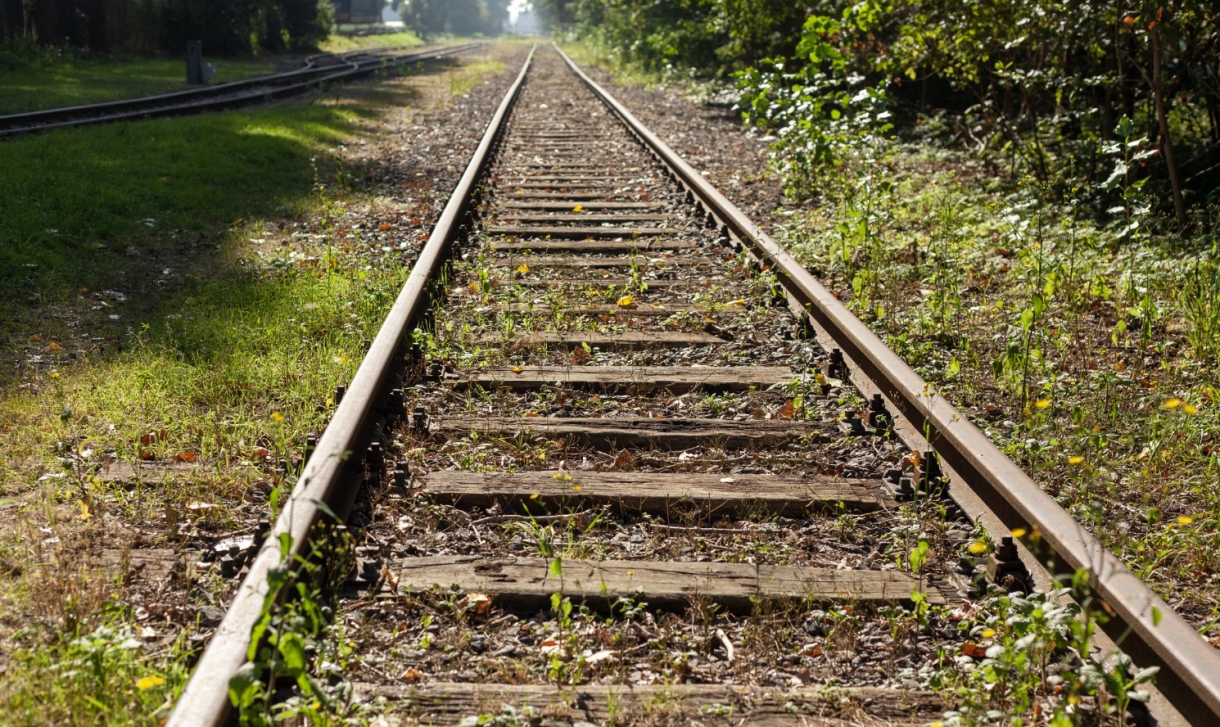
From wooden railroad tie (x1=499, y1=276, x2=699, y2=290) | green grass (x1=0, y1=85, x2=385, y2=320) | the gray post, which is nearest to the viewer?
wooden railroad tie (x1=499, y1=276, x2=699, y2=290)

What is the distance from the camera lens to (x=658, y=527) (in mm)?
3277

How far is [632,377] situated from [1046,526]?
6.85ft

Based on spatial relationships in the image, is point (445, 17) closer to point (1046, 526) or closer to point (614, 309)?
point (614, 309)

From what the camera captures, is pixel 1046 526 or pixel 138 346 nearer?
pixel 1046 526

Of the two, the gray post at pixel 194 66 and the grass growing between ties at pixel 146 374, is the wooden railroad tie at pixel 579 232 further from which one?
the gray post at pixel 194 66

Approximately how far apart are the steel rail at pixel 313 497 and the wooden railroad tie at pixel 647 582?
33 centimetres

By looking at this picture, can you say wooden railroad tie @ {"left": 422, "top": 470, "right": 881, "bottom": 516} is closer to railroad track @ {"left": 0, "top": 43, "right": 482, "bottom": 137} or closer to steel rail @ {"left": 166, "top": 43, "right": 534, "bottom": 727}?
steel rail @ {"left": 166, "top": 43, "right": 534, "bottom": 727}

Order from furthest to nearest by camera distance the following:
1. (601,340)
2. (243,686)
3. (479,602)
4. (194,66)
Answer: (194,66), (601,340), (479,602), (243,686)

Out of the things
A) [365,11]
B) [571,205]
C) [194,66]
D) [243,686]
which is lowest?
[243,686]

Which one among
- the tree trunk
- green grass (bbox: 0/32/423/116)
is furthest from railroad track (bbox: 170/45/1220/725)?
green grass (bbox: 0/32/423/116)

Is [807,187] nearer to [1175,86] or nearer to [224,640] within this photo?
[1175,86]

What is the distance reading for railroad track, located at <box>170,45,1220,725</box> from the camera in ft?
7.95

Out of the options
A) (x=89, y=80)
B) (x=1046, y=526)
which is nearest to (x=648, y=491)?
(x=1046, y=526)

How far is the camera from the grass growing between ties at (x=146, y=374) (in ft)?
8.36
